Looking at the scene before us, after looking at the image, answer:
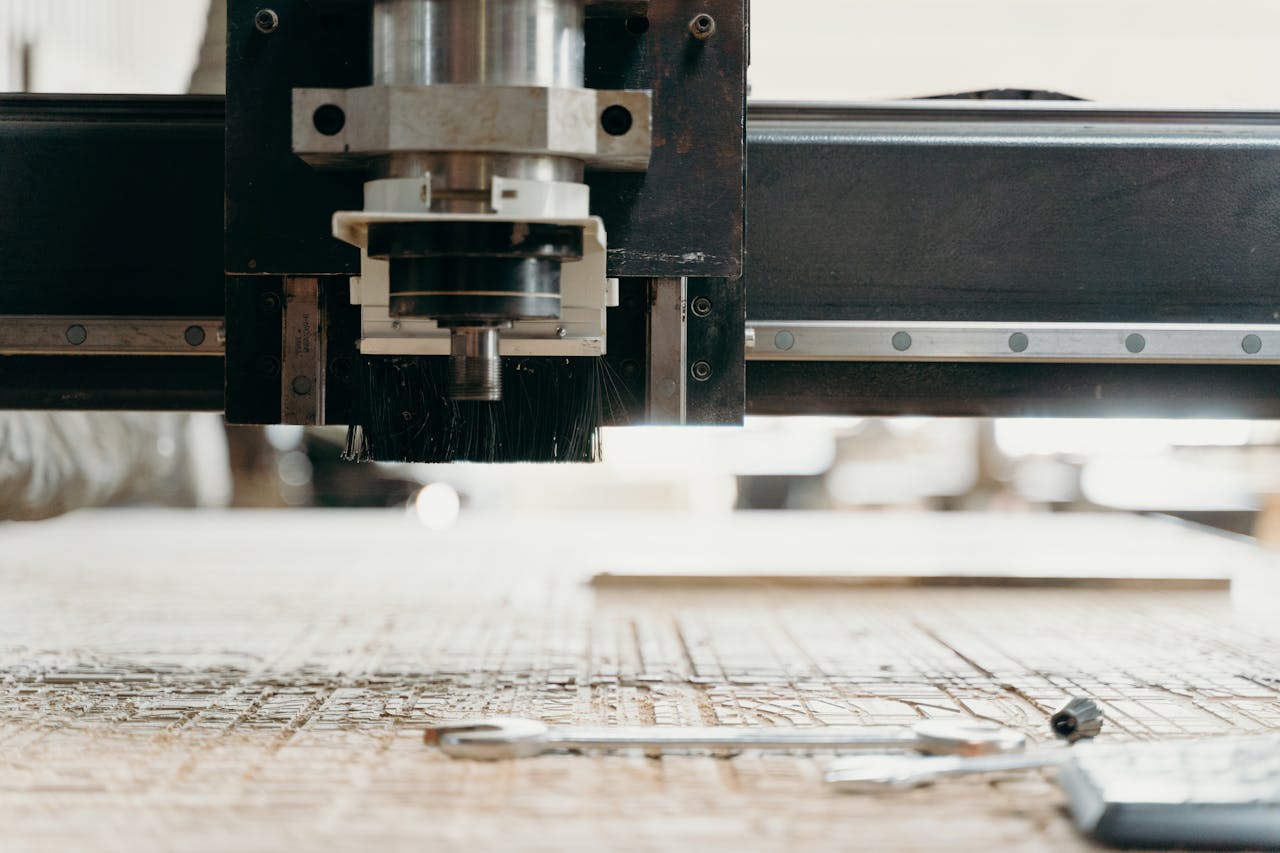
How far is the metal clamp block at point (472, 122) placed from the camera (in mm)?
553

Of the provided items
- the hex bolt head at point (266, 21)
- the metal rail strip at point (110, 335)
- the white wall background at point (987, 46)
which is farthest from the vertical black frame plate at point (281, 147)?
the white wall background at point (987, 46)

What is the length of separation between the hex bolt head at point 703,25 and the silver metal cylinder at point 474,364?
0.19m

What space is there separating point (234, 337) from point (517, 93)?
228 millimetres

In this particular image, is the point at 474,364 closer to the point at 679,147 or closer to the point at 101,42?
the point at 679,147

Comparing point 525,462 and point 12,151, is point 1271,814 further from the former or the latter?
point 12,151

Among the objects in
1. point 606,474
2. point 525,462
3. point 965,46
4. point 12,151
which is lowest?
point 606,474

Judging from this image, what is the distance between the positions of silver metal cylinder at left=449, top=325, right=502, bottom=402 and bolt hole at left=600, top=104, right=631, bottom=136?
0.11 metres

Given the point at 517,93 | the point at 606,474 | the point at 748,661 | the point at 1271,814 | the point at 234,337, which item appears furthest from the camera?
the point at 606,474

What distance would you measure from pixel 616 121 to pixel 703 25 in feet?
0.31

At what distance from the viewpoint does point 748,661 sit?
81cm

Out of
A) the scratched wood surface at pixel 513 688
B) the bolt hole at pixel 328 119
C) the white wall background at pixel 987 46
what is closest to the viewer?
the scratched wood surface at pixel 513 688

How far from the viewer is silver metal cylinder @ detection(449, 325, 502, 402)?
0.60 meters

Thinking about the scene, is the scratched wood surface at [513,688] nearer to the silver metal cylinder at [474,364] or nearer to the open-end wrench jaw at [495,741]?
the open-end wrench jaw at [495,741]

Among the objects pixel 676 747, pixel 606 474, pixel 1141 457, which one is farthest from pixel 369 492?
pixel 676 747
